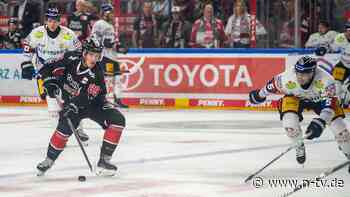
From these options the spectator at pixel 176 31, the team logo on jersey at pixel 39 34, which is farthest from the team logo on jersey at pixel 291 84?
the spectator at pixel 176 31

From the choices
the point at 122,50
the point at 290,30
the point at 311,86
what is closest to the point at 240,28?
the point at 290,30

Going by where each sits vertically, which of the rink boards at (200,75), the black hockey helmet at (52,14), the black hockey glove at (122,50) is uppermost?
the black hockey helmet at (52,14)

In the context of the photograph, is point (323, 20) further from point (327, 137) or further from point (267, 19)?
point (327, 137)

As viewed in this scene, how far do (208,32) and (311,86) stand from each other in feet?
33.0

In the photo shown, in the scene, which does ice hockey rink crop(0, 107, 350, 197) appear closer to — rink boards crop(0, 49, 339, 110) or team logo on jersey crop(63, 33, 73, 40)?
team logo on jersey crop(63, 33, 73, 40)

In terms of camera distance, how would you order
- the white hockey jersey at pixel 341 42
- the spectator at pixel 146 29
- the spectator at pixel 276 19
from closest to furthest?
1. the white hockey jersey at pixel 341 42
2. the spectator at pixel 276 19
3. the spectator at pixel 146 29

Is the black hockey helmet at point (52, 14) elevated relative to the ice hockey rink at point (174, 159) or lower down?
elevated

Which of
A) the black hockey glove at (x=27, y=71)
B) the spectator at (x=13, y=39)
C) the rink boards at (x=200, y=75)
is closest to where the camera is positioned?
the black hockey glove at (x=27, y=71)

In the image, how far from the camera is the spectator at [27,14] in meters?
22.0

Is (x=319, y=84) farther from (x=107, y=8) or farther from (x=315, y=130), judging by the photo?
(x=107, y=8)

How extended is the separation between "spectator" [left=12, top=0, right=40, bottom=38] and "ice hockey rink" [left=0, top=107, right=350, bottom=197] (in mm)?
3925

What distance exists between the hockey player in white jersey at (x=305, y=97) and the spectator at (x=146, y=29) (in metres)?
9.96

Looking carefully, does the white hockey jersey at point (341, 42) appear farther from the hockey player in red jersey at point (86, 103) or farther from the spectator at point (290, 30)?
the hockey player in red jersey at point (86, 103)

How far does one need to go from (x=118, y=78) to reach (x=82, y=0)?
1.64 meters
